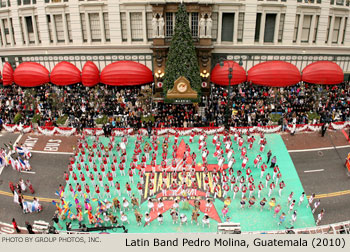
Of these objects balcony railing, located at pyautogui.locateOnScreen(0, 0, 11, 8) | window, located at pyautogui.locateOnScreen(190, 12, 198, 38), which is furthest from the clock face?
balcony railing, located at pyautogui.locateOnScreen(0, 0, 11, 8)

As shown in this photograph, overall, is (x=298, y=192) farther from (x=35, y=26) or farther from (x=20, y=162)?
(x=35, y=26)

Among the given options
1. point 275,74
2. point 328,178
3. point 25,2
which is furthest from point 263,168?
point 25,2

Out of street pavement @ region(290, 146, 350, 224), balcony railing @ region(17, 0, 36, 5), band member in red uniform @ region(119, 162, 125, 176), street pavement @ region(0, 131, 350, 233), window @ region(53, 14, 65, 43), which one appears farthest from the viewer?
window @ region(53, 14, 65, 43)

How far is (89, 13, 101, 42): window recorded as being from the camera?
33.9 meters

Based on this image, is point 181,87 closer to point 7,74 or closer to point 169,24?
point 169,24

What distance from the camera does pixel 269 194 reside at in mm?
22344

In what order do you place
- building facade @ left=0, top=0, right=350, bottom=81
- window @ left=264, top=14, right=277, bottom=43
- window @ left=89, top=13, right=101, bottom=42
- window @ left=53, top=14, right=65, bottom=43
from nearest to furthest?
building facade @ left=0, top=0, right=350, bottom=81
window @ left=264, top=14, right=277, bottom=43
window @ left=89, top=13, right=101, bottom=42
window @ left=53, top=14, right=65, bottom=43

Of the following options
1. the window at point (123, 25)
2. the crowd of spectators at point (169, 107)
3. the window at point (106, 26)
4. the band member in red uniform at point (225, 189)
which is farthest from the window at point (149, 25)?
the band member in red uniform at point (225, 189)

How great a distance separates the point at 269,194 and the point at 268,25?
2065 cm

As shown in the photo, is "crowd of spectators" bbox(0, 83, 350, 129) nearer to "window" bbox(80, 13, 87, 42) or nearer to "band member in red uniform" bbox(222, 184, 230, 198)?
"window" bbox(80, 13, 87, 42)

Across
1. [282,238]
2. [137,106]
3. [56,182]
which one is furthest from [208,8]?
[282,238]

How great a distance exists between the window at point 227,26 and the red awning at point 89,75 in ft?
49.9

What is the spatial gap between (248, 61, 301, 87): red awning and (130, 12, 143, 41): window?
1365 centimetres

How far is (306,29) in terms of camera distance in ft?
113
